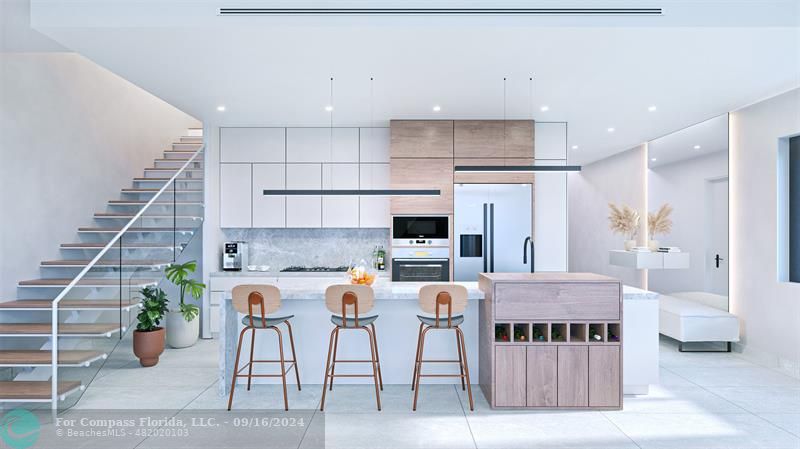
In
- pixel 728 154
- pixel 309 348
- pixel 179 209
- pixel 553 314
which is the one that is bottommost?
pixel 309 348

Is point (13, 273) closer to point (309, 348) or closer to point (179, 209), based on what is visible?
point (179, 209)

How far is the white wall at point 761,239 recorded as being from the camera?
4.57m

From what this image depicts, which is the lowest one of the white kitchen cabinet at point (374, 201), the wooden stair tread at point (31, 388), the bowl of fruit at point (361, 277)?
the wooden stair tread at point (31, 388)

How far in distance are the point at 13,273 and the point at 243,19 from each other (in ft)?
11.9

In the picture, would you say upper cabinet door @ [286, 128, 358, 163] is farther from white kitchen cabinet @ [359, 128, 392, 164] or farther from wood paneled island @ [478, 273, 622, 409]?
wood paneled island @ [478, 273, 622, 409]

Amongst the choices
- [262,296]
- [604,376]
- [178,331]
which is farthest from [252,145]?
[604,376]

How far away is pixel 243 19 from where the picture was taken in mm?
3158

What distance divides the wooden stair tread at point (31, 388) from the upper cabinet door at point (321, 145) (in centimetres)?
348

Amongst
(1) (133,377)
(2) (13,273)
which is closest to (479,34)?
(1) (133,377)

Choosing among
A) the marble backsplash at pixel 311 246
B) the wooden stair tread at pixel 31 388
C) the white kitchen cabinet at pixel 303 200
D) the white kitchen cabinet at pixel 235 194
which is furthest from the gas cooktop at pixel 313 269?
the wooden stair tread at pixel 31 388

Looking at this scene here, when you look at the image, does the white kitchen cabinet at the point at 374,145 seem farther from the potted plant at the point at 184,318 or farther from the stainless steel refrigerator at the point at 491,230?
the potted plant at the point at 184,318

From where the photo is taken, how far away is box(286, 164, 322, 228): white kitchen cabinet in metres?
6.12

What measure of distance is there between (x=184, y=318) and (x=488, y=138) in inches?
169

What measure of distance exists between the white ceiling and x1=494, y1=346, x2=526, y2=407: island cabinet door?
7.60ft
